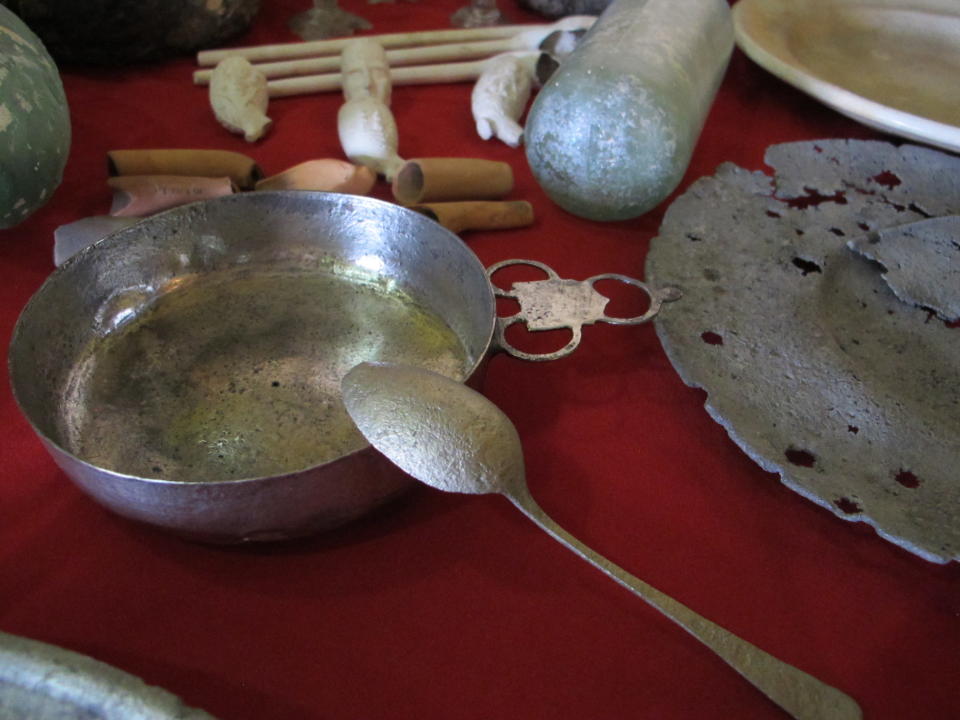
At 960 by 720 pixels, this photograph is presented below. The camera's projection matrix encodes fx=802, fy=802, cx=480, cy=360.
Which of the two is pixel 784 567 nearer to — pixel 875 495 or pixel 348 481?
pixel 875 495

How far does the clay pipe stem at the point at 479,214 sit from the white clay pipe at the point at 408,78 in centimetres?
37

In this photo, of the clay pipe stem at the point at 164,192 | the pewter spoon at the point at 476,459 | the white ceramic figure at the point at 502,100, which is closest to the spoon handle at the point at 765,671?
the pewter spoon at the point at 476,459

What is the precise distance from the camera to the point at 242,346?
700 millimetres

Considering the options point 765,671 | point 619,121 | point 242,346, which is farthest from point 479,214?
point 765,671

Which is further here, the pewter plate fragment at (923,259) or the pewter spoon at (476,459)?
the pewter plate fragment at (923,259)

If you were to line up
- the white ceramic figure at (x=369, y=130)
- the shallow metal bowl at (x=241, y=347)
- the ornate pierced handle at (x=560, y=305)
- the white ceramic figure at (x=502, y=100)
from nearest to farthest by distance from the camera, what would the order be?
the shallow metal bowl at (x=241, y=347) → the ornate pierced handle at (x=560, y=305) → the white ceramic figure at (x=369, y=130) → the white ceramic figure at (x=502, y=100)

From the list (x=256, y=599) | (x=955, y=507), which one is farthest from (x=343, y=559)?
(x=955, y=507)

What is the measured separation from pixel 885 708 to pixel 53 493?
596 mm

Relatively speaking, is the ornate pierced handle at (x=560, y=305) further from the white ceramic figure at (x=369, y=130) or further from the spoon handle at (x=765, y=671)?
the white ceramic figure at (x=369, y=130)

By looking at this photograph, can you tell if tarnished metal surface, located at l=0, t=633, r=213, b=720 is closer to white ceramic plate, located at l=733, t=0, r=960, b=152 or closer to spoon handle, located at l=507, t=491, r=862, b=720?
spoon handle, located at l=507, t=491, r=862, b=720

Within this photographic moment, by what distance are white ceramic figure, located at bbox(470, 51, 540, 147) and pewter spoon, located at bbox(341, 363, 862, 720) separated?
2.01 ft

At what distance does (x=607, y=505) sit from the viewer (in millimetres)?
617

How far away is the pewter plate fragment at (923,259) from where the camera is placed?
2.53ft

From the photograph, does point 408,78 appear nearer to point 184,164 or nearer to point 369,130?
point 369,130
